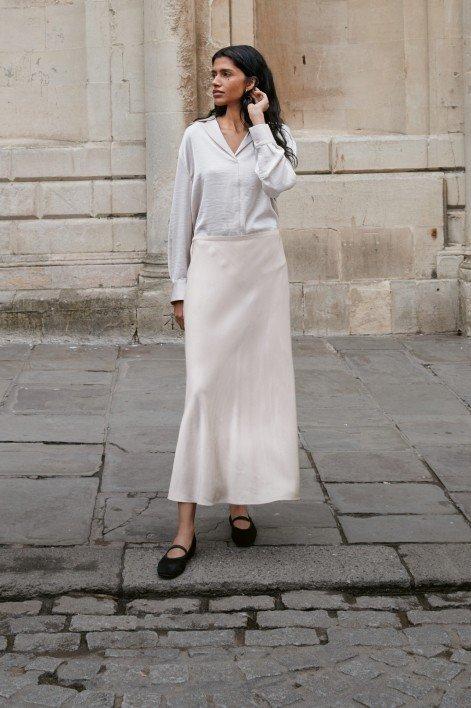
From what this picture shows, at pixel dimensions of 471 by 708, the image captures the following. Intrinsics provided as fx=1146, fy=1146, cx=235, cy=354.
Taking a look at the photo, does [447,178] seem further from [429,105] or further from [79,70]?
[79,70]

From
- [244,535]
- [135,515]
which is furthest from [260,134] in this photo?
[135,515]

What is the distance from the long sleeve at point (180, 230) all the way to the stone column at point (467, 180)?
522 centimetres

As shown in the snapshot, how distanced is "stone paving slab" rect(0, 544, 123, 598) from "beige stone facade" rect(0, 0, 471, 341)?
16.0 feet

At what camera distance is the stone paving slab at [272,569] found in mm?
4074

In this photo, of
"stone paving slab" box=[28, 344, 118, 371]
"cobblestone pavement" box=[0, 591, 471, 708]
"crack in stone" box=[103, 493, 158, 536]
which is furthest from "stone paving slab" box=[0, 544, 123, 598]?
"stone paving slab" box=[28, 344, 118, 371]

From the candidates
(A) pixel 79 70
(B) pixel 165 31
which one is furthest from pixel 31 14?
(B) pixel 165 31

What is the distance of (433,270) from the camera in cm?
942

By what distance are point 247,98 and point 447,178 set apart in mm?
5414

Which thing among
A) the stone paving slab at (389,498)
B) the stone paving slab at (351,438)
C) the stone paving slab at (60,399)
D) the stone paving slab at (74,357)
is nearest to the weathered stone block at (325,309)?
the stone paving slab at (74,357)

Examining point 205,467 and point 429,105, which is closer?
point 205,467

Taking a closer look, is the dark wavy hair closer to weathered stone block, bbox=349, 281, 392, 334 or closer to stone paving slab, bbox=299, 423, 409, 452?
stone paving slab, bbox=299, 423, 409, 452

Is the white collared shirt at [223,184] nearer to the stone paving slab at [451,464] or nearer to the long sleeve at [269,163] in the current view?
the long sleeve at [269,163]

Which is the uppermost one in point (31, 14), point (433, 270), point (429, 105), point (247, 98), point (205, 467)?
point (31, 14)

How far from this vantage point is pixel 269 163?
413 centimetres
